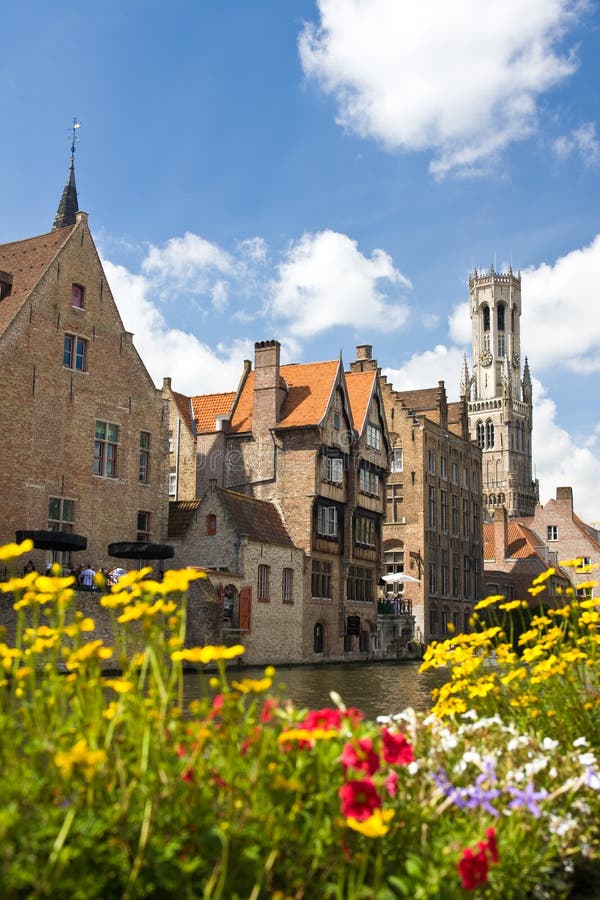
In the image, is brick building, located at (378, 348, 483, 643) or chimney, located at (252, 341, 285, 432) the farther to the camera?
brick building, located at (378, 348, 483, 643)

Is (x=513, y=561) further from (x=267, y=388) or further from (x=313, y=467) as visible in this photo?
(x=267, y=388)

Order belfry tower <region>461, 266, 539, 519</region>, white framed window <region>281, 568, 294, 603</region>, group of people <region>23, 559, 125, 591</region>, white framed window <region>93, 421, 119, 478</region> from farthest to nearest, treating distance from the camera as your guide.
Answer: belfry tower <region>461, 266, 539, 519</region>, white framed window <region>281, 568, 294, 603</region>, white framed window <region>93, 421, 119, 478</region>, group of people <region>23, 559, 125, 591</region>

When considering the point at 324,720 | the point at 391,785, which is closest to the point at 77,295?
the point at 391,785

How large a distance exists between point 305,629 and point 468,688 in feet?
108

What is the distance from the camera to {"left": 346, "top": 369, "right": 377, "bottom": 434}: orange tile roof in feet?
154

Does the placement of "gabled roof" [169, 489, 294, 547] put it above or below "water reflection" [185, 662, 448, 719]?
above

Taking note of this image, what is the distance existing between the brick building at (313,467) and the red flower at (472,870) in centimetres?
3655

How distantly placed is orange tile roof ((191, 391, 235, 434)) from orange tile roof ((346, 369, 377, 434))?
633cm

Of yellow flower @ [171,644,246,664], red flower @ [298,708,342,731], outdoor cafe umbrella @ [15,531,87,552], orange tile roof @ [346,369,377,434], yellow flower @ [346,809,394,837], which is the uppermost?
orange tile roof @ [346,369,377,434]

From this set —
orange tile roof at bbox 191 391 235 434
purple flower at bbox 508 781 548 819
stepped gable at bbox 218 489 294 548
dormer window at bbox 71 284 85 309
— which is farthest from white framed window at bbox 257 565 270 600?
purple flower at bbox 508 781 548 819

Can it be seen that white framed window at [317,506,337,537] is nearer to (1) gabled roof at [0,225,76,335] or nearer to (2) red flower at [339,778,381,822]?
(1) gabled roof at [0,225,76,335]

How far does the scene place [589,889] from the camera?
17.5 feet

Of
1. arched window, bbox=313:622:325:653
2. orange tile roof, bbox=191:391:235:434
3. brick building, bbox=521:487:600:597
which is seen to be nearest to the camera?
arched window, bbox=313:622:325:653

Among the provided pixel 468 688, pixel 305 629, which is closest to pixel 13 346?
Answer: pixel 305 629
